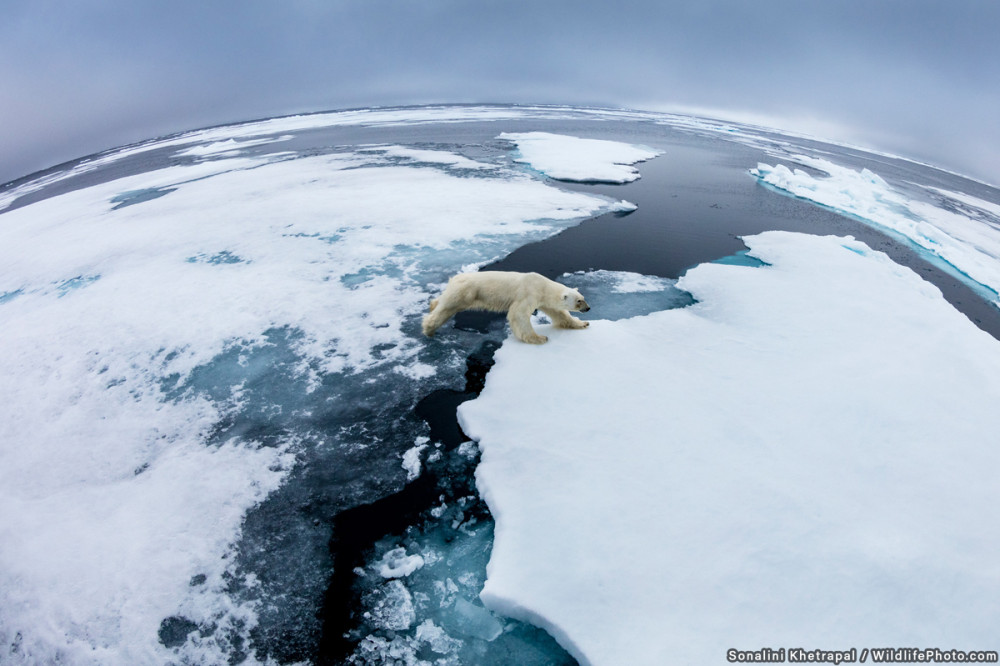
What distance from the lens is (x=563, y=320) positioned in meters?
5.02

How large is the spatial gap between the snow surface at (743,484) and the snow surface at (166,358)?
113 cm

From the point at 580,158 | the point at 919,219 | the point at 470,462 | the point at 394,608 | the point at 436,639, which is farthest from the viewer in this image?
the point at 580,158

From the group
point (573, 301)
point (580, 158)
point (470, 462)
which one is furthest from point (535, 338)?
point (580, 158)

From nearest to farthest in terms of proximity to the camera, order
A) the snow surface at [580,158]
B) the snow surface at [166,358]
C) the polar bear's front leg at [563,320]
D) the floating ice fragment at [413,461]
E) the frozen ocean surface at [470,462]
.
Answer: the frozen ocean surface at [470,462] → the snow surface at [166,358] → the floating ice fragment at [413,461] → the polar bear's front leg at [563,320] → the snow surface at [580,158]

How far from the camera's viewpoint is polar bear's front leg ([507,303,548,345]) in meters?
4.73

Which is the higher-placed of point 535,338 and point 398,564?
point 535,338

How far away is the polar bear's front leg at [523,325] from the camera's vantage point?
186 inches

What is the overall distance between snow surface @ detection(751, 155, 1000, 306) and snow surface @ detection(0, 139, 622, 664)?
7.42 metres

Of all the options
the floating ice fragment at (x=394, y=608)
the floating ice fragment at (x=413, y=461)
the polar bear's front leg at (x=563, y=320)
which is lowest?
the floating ice fragment at (x=394, y=608)

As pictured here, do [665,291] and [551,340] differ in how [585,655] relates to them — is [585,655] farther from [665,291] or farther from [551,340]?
[665,291]

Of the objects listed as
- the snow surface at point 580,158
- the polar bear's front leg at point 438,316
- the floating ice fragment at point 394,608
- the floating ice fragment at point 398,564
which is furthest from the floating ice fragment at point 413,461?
the snow surface at point 580,158

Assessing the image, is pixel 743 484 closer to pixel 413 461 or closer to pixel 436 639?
pixel 436 639

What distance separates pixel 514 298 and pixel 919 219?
15720 mm

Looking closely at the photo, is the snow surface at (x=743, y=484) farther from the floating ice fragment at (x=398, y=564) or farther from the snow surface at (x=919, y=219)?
the snow surface at (x=919, y=219)
